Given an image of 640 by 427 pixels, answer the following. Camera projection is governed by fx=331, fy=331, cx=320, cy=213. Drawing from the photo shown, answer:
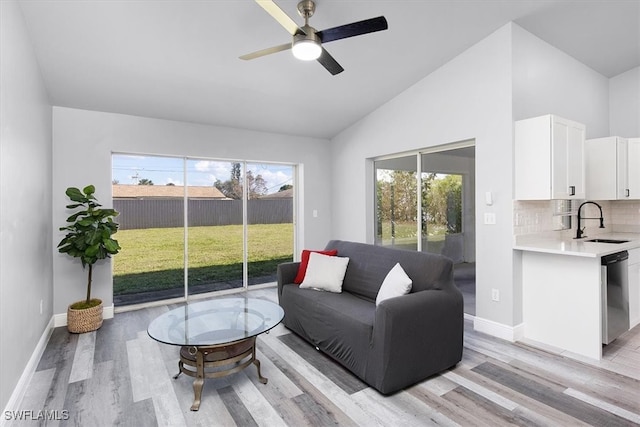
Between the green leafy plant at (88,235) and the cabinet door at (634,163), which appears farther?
the cabinet door at (634,163)

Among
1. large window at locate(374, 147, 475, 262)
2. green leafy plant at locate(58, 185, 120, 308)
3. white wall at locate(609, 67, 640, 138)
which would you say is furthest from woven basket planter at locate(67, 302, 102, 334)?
white wall at locate(609, 67, 640, 138)

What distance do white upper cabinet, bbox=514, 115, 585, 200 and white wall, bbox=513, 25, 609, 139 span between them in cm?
24

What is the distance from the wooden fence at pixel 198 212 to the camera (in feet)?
14.6

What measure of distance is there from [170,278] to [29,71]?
291cm

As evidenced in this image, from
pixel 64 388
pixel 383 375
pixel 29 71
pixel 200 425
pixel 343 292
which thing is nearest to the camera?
pixel 200 425

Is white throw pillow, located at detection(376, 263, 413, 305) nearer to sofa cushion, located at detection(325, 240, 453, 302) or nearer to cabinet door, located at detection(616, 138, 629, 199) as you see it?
sofa cushion, located at detection(325, 240, 453, 302)

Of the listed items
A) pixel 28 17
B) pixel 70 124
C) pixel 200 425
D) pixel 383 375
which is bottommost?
pixel 200 425

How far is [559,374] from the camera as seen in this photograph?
2.62 meters

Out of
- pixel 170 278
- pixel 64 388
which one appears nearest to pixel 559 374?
pixel 64 388

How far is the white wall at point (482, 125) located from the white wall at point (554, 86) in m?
0.15

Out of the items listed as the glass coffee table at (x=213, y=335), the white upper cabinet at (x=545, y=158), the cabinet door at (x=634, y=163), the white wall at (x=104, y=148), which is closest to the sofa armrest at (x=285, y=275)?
the glass coffee table at (x=213, y=335)

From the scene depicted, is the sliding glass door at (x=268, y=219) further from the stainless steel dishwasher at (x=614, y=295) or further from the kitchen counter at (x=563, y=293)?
the stainless steel dishwasher at (x=614, y=295)

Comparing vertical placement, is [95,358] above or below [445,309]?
below

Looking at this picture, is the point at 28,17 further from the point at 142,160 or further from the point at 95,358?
the point at 95,358
